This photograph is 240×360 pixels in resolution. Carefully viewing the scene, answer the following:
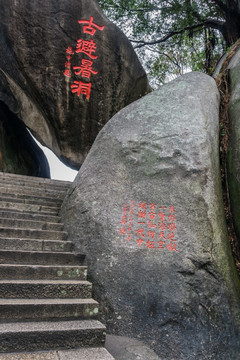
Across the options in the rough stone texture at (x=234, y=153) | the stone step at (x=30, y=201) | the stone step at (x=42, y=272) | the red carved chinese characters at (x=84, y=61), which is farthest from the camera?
the red carved chinese characters at (x=84, y=61)

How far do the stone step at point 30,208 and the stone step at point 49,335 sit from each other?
7.78 feet

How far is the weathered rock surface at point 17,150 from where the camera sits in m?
9.84

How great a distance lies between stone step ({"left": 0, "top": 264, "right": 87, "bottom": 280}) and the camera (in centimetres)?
335

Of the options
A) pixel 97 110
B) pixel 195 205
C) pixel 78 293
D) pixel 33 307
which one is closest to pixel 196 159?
pixel 195 205

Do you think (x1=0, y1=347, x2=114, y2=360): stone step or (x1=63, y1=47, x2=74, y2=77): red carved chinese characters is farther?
(x1=63, y1=47, x2=74, y2=77): red carved chinese characters

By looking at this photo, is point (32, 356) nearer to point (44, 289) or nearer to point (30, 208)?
point (44, 289)

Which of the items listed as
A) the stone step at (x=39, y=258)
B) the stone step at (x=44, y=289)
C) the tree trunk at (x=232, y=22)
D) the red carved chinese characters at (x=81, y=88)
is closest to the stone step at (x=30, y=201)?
the stone step at (x=39, y=258)

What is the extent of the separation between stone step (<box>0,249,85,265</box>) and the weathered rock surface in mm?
6342

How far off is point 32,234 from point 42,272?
0.79 m

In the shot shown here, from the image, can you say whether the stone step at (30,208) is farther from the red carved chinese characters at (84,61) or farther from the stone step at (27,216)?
the red carved chinese characters at (84,61)

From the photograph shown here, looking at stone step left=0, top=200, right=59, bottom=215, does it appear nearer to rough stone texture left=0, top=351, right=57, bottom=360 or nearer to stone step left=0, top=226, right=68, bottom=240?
stone step left=0, top=226, right=68, bottom=240

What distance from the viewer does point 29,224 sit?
4.42 metres

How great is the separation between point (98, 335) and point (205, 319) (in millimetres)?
1364

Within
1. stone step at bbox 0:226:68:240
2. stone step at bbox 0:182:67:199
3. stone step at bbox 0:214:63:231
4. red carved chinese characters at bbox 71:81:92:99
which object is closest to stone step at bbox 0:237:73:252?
stone step at bbox 0:226:68:240
